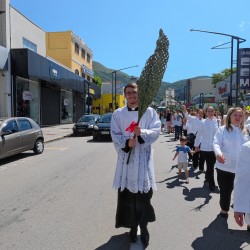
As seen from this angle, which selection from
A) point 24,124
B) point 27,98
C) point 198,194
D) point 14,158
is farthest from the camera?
point 27,98

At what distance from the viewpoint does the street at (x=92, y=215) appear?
4430 millimetres

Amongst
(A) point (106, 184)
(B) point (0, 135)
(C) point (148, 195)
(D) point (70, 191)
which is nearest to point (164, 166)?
(A) point (106, 184)

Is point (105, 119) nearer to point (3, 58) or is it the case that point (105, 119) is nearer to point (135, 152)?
point (3, 58)

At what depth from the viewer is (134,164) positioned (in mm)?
4082

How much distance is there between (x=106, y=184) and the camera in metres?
7.80

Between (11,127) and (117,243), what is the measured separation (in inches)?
324

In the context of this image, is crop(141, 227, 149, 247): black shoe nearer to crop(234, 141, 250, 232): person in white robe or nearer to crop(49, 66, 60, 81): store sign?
crop(234, 141, 250, 232): person in white robe

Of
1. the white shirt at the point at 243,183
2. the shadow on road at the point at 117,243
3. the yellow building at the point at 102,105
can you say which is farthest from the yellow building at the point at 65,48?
the white shirt at the point at 243,183

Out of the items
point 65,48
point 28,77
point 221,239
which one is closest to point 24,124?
point 221,239

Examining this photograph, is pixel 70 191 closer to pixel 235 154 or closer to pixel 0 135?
pixel 235 154

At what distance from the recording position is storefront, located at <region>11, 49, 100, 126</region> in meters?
23.0

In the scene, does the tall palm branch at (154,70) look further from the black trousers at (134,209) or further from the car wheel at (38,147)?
the car wheel at (38,147)

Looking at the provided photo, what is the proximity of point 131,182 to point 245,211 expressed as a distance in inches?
54.2

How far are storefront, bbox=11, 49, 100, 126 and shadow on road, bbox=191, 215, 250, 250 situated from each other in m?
20.1
